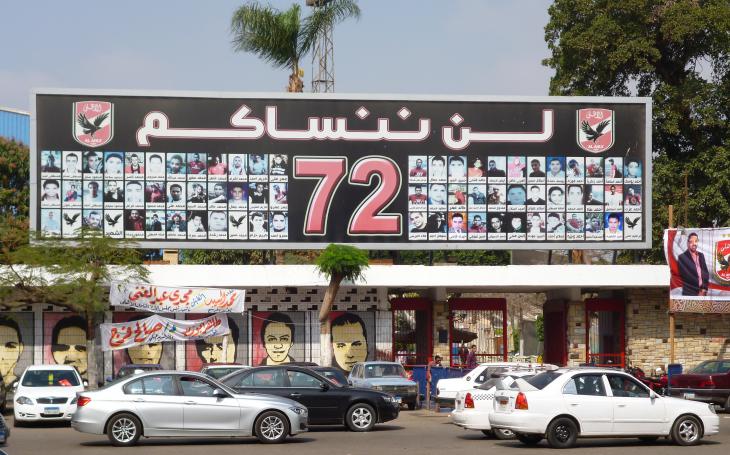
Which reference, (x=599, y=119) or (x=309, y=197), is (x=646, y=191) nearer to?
(x=599, y=119)

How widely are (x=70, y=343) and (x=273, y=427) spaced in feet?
55.4

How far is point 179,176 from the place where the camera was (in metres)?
36.8

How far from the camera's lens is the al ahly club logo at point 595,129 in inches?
1508

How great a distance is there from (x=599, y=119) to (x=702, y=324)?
25.6 feet

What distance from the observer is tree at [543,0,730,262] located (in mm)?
49812

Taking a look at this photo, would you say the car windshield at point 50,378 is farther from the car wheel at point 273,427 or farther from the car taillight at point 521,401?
the car taillight at point 521,401

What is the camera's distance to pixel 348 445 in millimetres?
21188

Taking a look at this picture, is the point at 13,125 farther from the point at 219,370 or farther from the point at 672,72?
the point at 219,370

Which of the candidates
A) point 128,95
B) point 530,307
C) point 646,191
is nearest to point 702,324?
point 646,191

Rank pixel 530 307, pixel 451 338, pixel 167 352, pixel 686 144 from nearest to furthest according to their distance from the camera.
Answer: pixel 167 352 < pixel 451 338 < pixel 686 144 < pixel 530 307

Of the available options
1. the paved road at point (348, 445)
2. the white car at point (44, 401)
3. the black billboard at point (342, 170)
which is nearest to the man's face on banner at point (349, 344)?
the black billboard at point (342, 170)

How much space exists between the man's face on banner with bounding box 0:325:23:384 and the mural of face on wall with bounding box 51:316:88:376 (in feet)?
3.57

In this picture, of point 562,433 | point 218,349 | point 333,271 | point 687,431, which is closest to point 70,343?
point 218,349

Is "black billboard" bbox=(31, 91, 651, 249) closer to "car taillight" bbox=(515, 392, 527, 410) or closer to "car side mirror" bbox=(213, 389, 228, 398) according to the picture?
"car side mirror" bbox=(213, 389, 228, 398)
